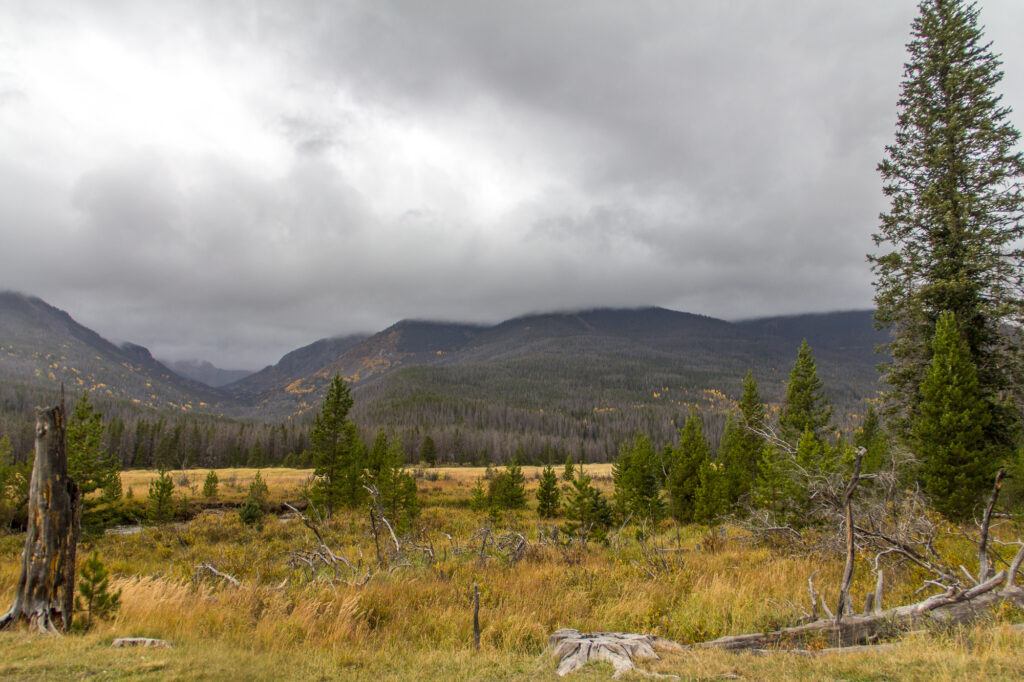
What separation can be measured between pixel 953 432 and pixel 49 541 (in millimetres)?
20226

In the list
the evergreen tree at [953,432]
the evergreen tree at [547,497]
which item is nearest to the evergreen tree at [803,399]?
the evergreen tree at [953,432]

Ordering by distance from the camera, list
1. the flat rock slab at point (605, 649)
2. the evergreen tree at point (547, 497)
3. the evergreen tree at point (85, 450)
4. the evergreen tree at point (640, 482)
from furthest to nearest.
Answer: the evergreen tree at point (547, 497), the evergreen tree at point (640, 482), the evergreen tree at point (85, 450), the flat rock slab at point (605, 649)

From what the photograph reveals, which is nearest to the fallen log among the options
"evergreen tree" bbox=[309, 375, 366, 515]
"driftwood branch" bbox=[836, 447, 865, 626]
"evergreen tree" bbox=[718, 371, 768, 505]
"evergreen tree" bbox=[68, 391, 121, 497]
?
→ "driftwood branch" bbox=[836, 447, 865, 626]

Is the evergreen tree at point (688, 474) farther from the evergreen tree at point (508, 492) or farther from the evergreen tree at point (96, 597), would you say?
the evergreen tree at point (96, 597)

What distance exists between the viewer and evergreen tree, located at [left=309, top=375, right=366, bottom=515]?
29734 millimetres

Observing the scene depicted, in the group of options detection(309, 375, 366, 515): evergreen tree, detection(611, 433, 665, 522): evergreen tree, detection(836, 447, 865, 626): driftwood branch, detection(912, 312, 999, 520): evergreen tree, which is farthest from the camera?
detection(611, 433, 665, 522): evergreen tree

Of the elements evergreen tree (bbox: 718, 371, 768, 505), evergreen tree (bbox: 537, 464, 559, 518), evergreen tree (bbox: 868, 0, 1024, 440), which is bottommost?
evergreen tree (bbox: 537, 464, 559, 518)

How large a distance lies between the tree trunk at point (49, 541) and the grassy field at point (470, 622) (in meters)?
0.34

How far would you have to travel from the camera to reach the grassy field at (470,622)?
4.50 m

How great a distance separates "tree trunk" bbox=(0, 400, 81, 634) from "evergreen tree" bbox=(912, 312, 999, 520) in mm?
19065

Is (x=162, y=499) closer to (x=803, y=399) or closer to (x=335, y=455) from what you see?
(x=335, y=455)

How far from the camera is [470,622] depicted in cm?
650

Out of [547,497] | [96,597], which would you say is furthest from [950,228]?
[547,497]

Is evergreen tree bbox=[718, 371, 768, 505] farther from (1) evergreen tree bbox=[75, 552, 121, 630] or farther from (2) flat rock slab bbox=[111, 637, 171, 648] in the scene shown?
(1) evergreen tree bbox=[75, 552, 121, 630]
